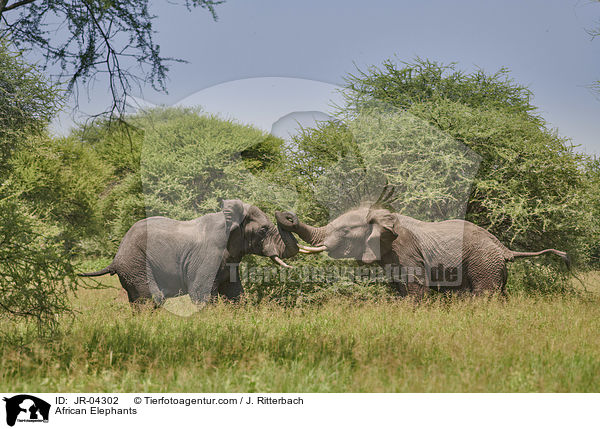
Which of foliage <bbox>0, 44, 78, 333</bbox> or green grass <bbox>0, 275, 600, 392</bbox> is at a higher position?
foliage <bbox>0, 44, 78, 333</bbox>

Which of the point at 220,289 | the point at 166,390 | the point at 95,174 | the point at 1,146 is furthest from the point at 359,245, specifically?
the point at 95,174

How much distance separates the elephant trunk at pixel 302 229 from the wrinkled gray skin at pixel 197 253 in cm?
17

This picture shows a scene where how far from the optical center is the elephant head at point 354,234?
357 inches

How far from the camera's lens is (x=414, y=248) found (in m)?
9.34

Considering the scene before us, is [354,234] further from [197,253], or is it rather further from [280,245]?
[197,253]

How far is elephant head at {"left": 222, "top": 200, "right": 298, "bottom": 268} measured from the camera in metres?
9.09

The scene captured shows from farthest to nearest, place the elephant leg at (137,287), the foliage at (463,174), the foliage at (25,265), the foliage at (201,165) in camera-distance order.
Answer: the foliage at (201,165) → the foliage at (463,174) → the elephant leg at (137,287) → the foliage at (25,265)

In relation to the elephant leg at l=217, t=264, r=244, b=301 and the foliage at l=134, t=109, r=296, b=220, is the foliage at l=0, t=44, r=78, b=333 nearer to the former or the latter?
the elephant leg at l=217, t=264, r=244, b=301

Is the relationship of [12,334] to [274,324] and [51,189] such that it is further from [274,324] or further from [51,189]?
[51,189]

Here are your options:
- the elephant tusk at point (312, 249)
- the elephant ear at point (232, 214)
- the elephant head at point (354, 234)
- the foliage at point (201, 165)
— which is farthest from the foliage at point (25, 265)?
the foliage at point (201, 165)

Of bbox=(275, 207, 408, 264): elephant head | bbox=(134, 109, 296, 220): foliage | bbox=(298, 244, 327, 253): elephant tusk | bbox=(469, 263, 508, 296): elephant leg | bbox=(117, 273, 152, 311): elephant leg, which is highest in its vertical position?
bbox=(134, 109, 296, 220): foliage
